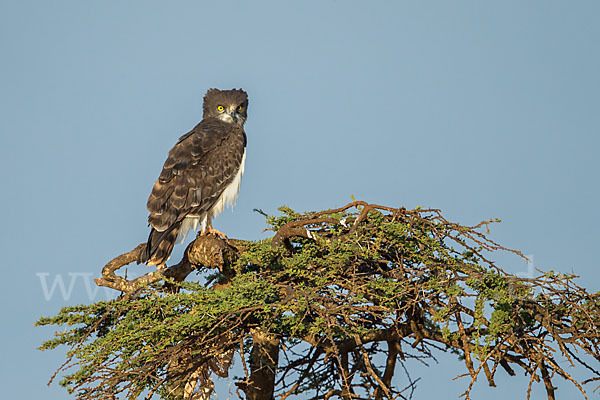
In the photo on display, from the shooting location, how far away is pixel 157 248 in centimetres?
927

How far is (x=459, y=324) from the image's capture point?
23.8 feet

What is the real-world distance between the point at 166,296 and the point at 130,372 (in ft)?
3.08

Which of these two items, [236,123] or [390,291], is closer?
[390,291]

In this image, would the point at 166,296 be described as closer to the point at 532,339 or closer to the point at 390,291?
the point at 390,291

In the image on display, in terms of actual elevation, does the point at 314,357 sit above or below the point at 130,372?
above

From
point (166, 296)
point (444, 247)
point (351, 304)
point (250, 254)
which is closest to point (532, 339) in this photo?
point (444, 247)

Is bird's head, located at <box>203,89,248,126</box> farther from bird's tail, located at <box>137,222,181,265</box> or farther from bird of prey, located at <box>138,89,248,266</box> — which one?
bird's tail, located at <box>137,222,181,265</box>

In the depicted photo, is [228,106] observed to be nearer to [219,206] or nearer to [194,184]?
[219,206]

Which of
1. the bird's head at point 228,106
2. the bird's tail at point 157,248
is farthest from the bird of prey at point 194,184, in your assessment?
the bird's head at point 228,106

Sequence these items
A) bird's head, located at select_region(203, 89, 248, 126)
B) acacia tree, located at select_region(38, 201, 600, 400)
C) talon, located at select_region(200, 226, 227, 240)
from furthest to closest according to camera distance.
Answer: bird's head, located at select_region(203, 89, 248, 126)
talon, located at select_region(200, 226, 227, 240)
acacia tree, located at select_region(38, 201, 600, 400)

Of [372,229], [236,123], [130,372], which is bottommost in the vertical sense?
[130,372]

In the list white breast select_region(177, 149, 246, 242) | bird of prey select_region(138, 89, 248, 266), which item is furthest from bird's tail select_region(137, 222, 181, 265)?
white breast select_region(177, 149, 246, 242)

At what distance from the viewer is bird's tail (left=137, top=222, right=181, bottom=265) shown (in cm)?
915

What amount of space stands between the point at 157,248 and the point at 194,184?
1433 millimetres
